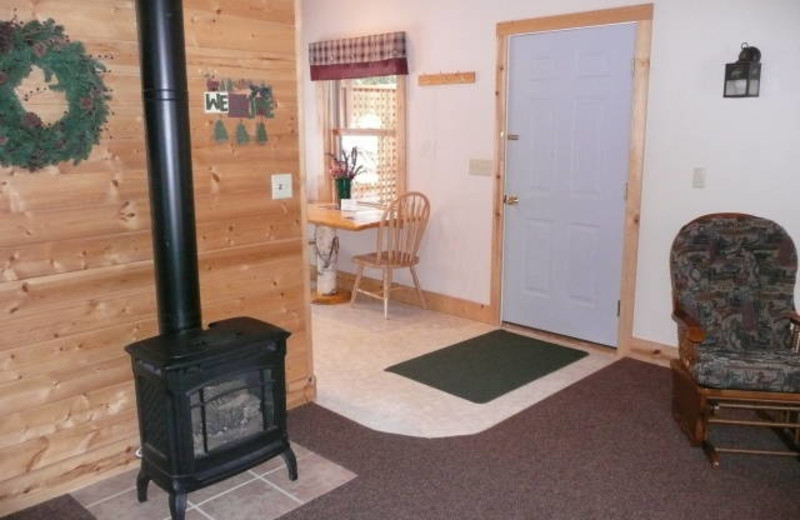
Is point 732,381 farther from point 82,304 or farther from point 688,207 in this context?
point 82,304

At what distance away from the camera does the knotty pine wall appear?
2.52 m

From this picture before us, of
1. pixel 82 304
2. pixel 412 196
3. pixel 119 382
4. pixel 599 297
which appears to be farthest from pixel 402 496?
pixel 412 196

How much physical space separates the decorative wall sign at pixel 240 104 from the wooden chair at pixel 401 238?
77.6 inches

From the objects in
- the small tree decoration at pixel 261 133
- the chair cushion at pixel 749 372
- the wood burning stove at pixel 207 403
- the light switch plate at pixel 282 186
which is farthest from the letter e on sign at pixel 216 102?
the chair cushion at pixel 749 372

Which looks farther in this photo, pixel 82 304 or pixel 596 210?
pixel 596 210

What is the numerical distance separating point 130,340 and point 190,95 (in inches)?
42.5

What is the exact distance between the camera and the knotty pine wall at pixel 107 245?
2521mm

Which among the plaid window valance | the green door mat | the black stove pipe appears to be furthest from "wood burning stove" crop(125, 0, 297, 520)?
the plaid window valance

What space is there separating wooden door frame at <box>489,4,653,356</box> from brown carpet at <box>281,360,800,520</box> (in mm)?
809

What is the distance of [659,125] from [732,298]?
1.15m

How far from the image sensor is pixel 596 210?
433 centimetres

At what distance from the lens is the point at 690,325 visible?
3086 mm

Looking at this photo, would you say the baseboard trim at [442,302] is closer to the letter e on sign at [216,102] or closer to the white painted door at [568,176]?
the white painted door at [568,176]

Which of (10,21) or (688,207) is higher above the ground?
(10,21)
